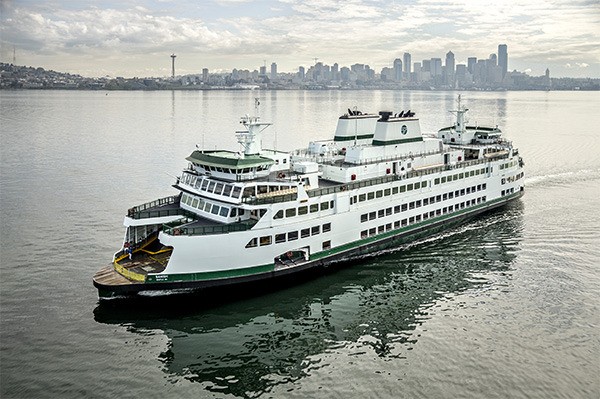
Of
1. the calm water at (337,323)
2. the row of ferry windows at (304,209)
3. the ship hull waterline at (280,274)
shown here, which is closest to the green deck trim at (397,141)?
the ship hull waterline at (280,274)

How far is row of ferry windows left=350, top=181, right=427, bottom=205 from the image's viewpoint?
31778 millimetres

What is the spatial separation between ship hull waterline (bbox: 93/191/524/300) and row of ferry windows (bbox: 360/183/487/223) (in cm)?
140

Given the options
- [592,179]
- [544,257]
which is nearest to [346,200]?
[544,257]

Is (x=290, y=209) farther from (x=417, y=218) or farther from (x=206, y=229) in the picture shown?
(x=417, y=218)

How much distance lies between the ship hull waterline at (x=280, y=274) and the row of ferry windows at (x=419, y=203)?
140 cm

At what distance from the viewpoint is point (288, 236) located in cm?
2802

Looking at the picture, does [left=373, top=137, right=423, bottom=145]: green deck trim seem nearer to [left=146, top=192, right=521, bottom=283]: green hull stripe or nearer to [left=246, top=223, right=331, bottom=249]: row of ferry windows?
[left=146, top=192, right=521, bottom=283]: green hull stripe

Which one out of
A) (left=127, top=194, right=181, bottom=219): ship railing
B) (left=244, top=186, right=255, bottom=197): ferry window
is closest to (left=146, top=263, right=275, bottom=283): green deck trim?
(left=244, top=186, right=255, bottom=197): ferry window

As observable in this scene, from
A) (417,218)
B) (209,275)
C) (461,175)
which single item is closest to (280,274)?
(209,275)

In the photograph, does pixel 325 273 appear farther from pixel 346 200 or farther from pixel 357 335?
pixel 357 335

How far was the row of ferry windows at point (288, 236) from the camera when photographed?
87.7 feet

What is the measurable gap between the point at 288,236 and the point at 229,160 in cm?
514

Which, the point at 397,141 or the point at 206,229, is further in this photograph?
the point at 397,141

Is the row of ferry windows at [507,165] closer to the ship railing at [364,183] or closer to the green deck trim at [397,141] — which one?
the ship railing at [364,183]
